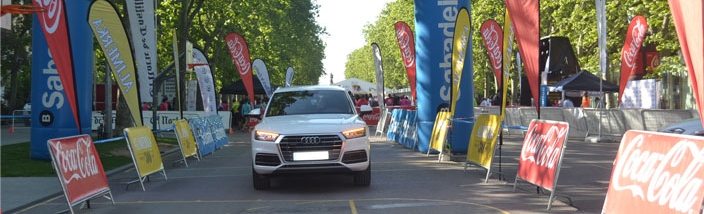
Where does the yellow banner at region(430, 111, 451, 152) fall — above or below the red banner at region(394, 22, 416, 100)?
below

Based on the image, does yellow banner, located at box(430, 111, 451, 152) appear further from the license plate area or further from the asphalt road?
the license plate area

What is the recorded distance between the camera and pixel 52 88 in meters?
16.5

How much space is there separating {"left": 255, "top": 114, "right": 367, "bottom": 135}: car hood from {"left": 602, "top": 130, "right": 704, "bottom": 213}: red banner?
4741 mm

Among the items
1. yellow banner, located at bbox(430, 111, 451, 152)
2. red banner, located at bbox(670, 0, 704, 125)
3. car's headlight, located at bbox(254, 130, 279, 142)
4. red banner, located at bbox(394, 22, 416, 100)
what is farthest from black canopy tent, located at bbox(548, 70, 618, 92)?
red banner, located at bbox(670, 0, 704, 125)

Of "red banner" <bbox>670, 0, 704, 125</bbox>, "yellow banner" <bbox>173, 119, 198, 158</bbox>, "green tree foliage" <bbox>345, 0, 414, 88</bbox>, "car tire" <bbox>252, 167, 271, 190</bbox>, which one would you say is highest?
"green tree foliage" <bbox>345, 0, 414, 88</bbox>

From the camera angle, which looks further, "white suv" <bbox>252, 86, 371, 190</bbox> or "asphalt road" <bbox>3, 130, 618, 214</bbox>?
"white suv" <bbox>252, 86, 371, 190</bbox>

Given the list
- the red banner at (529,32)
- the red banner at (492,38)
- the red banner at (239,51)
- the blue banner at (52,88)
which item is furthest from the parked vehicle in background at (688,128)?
the red banner at (239,51)

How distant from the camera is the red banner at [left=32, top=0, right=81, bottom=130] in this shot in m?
10.6

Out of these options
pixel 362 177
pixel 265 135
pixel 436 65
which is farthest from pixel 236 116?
pixel 265 135

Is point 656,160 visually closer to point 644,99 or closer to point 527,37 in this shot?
point 527,37

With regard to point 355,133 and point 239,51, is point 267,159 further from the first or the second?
point 239,51

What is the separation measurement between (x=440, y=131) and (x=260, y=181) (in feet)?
20.9

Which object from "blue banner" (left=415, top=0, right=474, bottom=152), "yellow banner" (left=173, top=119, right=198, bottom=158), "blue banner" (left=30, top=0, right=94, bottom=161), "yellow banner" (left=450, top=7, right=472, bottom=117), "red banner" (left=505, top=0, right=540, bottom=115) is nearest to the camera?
"red banner" (left=505, top=0, right=540, bottom=115)

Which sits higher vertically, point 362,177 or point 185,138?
point 185,138
